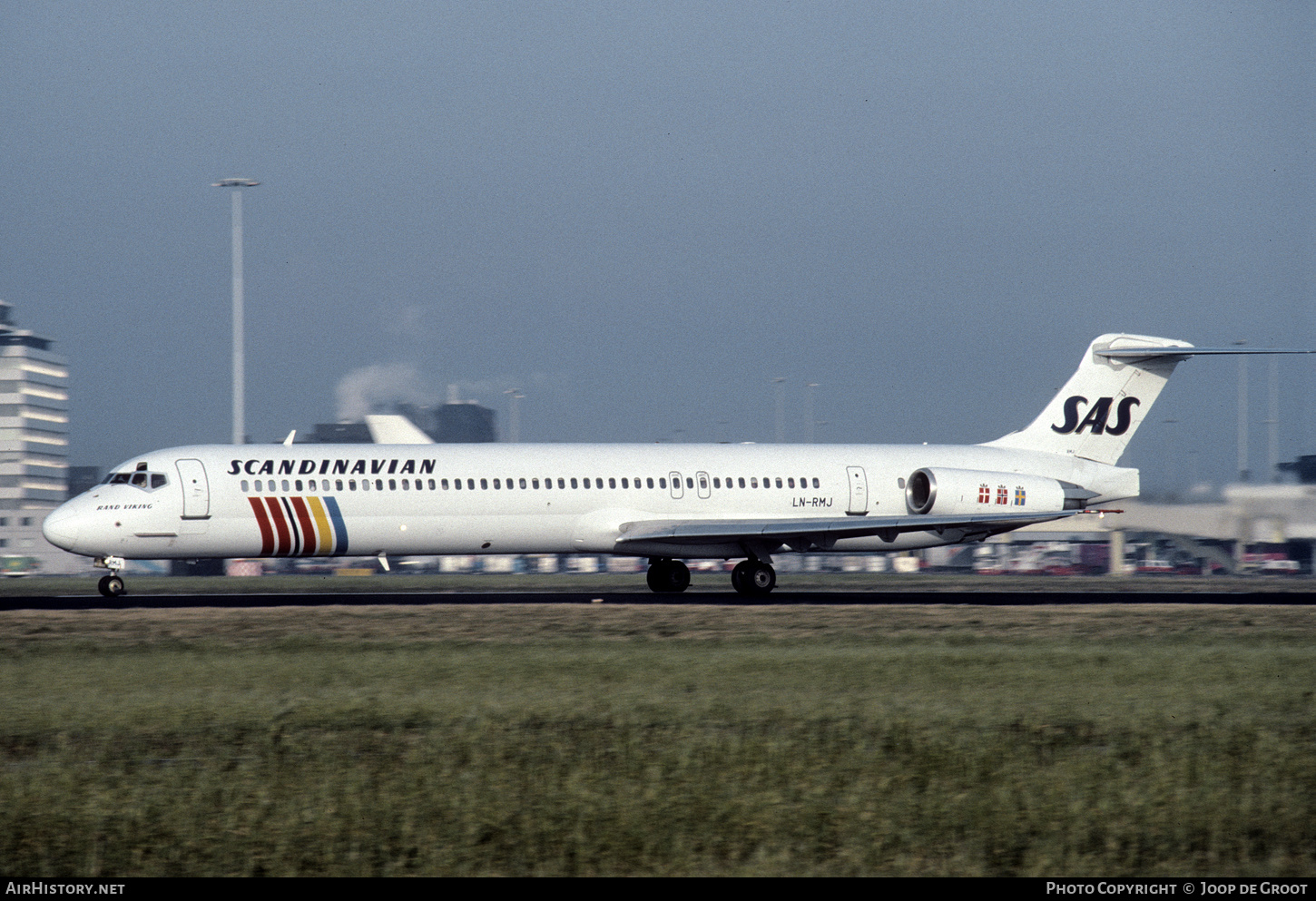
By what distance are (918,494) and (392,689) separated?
22.0 meters

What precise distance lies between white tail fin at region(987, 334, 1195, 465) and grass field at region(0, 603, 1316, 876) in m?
17.3

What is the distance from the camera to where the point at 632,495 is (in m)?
32.7

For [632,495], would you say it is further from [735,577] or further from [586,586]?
[586,586]

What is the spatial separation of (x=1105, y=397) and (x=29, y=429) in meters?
143

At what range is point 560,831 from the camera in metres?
8.80

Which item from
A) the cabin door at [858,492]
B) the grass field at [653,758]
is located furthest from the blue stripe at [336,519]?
the cabin door at [858,492]

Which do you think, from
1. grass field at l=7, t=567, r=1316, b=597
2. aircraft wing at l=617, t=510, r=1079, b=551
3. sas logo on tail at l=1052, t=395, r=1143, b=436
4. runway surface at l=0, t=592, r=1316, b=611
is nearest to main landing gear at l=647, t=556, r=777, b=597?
runway surface at l=0, t=592, r=1316, b=611

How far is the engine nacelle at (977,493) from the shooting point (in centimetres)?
3459

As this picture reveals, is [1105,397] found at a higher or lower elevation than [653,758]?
higher

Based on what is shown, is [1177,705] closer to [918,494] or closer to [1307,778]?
[1307,778]

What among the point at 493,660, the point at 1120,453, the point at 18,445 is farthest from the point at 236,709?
the point at 18,445

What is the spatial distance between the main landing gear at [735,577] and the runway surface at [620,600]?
0.96ft

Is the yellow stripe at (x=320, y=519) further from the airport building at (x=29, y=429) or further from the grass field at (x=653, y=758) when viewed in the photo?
the airport building at (x=29, y=429)

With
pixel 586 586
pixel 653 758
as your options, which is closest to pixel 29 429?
pixel 586 586
